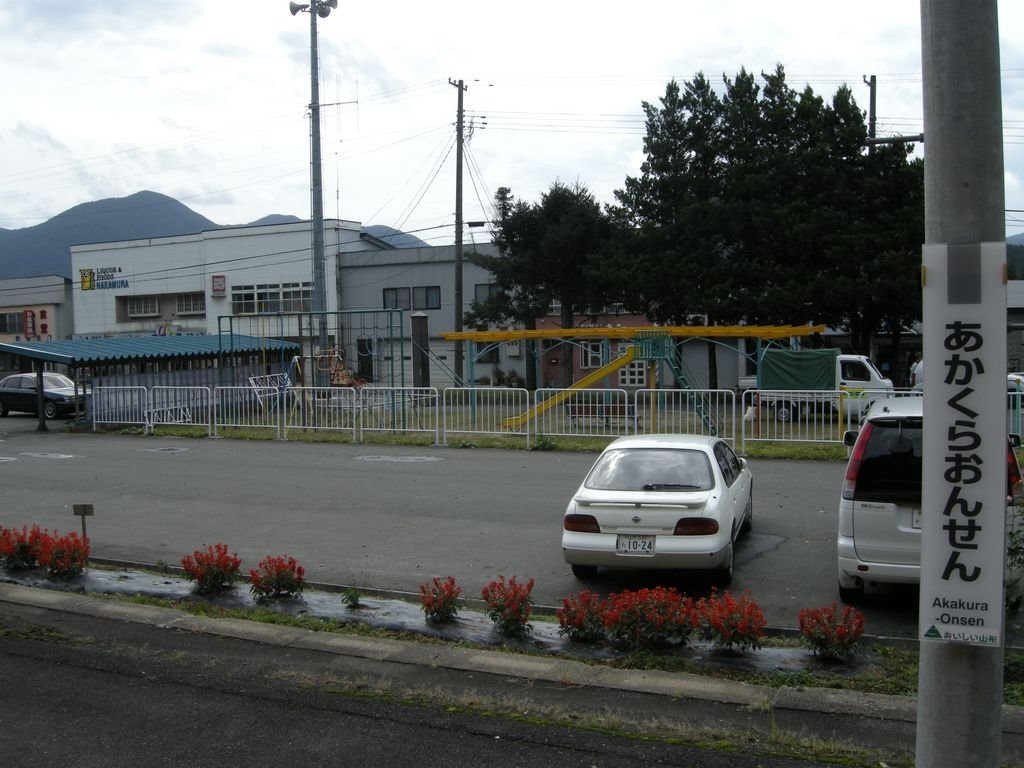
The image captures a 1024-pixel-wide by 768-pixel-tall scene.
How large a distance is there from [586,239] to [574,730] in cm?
3467

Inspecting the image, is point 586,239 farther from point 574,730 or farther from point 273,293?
point 574,730

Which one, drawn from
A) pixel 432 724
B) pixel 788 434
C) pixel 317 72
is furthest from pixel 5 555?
pixel 317 72

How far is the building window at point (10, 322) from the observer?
218ft

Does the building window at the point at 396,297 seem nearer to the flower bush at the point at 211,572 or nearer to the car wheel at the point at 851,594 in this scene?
the flower bush at the point at 211,572

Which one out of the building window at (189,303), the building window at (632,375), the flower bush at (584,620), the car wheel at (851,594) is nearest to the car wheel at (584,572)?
the flower bush at (584,620)

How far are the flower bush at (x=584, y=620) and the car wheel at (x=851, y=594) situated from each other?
2.34m

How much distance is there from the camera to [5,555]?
983 cm

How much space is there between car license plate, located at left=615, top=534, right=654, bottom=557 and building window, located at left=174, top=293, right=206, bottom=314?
5505cm

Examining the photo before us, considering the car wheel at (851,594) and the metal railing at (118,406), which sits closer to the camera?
the car wheel at (851,594)

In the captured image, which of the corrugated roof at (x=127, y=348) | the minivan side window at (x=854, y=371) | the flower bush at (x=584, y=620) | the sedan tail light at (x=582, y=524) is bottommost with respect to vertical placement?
the flower bush at (x=584, y=620)

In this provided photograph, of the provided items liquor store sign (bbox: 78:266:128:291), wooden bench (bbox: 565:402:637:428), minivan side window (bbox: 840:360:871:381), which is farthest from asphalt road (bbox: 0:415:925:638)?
liquor store sign (bbox: 78:266:128:291)

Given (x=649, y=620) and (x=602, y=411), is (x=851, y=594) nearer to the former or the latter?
(x=649, y=620)

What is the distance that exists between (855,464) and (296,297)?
1997 inches

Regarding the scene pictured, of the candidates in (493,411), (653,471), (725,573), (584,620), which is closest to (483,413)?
(493,411)
